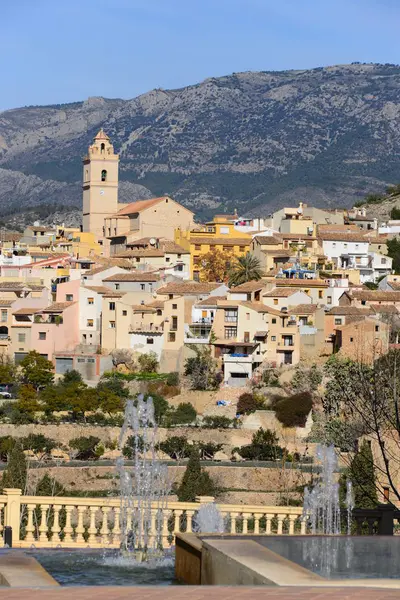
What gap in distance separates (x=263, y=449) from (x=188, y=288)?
1459 centimetres

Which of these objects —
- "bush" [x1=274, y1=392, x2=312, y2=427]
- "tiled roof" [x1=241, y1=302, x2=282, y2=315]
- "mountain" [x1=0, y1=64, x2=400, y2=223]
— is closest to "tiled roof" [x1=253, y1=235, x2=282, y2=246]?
"tiled roof" [x1=241, y1=302, x2=282, y2=315]

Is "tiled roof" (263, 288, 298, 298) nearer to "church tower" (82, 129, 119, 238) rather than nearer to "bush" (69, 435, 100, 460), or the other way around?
"bush" (69, 435, 100, 460)

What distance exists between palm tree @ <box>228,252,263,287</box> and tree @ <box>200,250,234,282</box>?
6.12 feet

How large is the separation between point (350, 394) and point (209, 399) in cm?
810

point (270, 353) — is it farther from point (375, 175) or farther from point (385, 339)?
point (375, 175)

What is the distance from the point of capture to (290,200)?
145 meters

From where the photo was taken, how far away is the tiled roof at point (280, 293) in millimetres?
61703

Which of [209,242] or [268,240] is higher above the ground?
[268,240]

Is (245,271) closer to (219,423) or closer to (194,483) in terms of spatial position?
(219,423)

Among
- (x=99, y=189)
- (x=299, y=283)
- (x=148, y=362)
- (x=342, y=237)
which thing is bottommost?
(x=148, y=362)

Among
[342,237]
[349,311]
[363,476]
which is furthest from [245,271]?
[363,476]

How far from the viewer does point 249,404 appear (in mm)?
54094

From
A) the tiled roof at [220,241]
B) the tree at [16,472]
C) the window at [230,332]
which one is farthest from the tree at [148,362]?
the tree at [16,472]

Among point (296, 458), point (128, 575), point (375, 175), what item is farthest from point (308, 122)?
point (128, 575)
